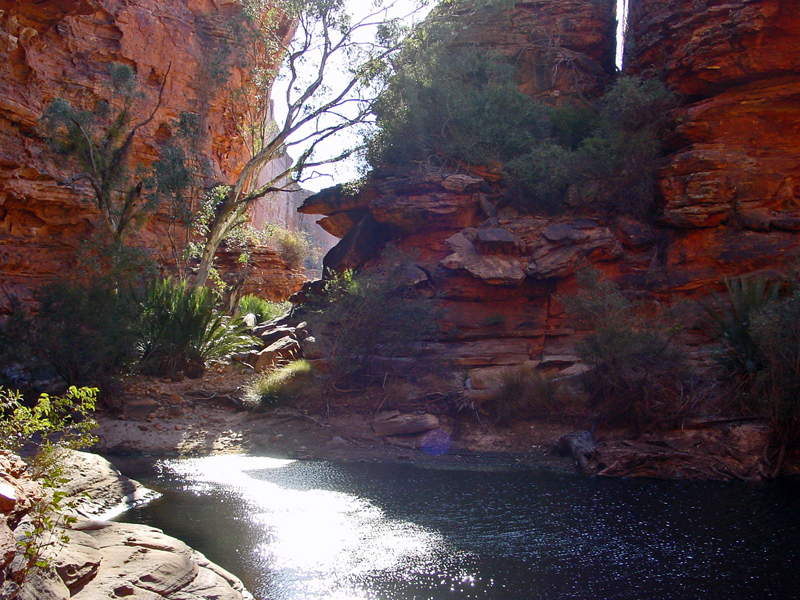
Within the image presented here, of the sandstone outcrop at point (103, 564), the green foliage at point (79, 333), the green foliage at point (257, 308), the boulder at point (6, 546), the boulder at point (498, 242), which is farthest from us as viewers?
the green foliage at point (257, 308)

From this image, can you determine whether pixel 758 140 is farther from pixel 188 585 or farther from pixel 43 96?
pixel 43 96

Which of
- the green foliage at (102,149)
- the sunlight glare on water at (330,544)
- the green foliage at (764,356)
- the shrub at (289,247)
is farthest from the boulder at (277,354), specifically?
the shrub at (289,247)

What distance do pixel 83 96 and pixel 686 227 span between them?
17595mm

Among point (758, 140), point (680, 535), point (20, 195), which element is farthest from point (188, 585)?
point (20, 195)

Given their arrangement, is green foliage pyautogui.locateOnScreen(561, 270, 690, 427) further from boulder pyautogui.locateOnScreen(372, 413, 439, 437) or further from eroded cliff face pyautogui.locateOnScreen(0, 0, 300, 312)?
eroded cliff face pyautogui.locateOnScreen(0, 0, 300, 312)

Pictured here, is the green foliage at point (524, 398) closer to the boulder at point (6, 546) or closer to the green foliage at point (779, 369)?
the green foliage at point (779, 369)

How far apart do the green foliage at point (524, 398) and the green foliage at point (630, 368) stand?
2.23ft

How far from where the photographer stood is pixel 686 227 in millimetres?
11961

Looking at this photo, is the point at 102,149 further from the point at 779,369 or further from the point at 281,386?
the point at 779,369

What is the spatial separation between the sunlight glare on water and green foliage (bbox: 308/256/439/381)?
416 cm

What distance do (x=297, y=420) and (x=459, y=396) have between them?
2922mm

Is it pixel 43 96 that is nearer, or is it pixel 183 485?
pixel 183 485

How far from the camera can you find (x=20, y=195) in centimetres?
1543

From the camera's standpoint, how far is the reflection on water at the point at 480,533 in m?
4.30
